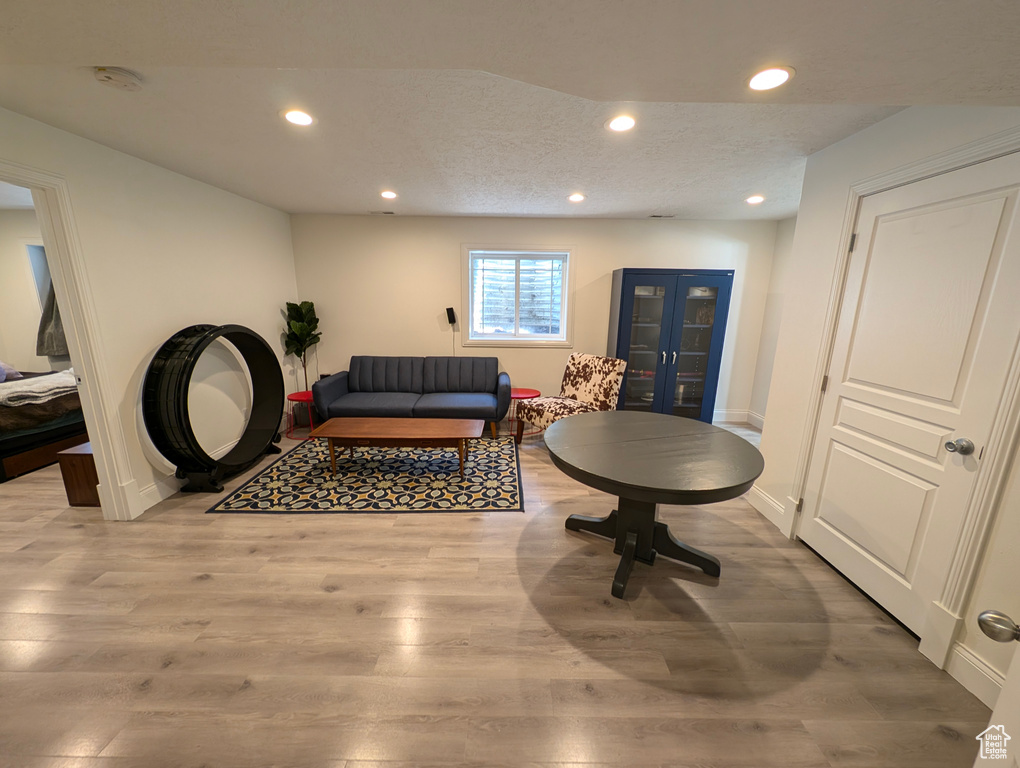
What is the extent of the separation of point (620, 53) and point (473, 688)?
221cm

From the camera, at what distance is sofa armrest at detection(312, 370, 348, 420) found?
3596 mm

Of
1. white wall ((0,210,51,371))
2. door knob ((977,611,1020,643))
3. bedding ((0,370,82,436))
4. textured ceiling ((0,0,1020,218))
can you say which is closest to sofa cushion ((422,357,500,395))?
textured ceiling ((0,0,1020,218))

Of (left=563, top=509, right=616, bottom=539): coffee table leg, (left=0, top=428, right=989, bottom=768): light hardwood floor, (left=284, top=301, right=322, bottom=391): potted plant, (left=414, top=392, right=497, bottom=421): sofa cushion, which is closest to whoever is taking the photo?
(left=0, top=428, right=989, bottom=768): light hardwood floor

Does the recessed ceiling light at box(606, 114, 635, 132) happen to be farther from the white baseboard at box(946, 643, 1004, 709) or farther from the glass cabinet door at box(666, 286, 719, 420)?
the white baseboard at box(946, 643, 1004, 709)

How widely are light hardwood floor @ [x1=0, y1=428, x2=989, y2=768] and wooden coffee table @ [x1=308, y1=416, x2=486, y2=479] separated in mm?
782

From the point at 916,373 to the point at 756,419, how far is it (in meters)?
3.10

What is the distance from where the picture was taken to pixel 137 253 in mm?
2447

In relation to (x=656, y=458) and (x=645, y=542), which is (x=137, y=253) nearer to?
(x=656, y=458)

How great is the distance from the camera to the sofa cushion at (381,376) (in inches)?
167

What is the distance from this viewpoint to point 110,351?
2303mm

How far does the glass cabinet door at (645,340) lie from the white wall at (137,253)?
391cm

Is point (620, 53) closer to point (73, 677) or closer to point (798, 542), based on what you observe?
point (798, 542)

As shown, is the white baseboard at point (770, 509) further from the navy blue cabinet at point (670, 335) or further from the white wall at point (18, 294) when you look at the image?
the white wall at point (18, 294)

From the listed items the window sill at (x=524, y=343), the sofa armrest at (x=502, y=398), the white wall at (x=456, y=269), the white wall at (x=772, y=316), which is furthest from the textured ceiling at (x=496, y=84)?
the sofa armrest at (x=502, y=398)
